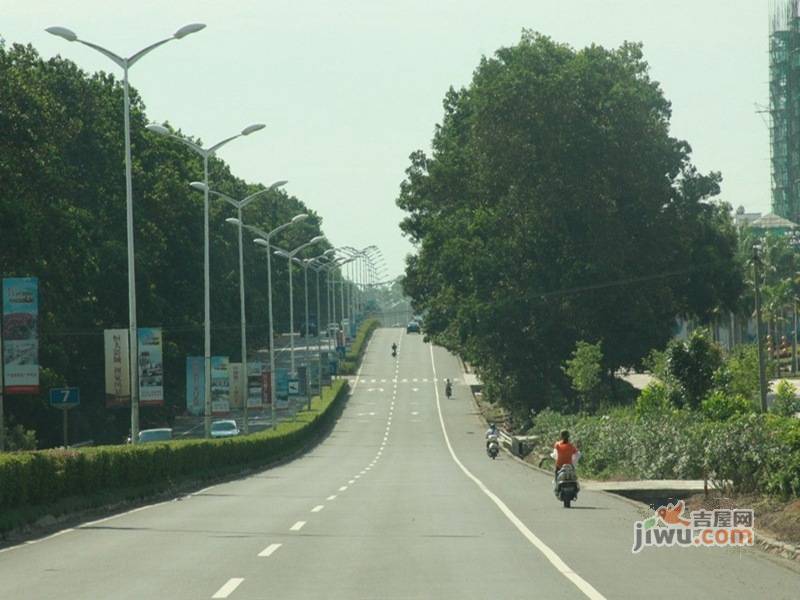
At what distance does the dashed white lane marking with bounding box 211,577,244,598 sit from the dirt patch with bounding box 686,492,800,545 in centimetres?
773

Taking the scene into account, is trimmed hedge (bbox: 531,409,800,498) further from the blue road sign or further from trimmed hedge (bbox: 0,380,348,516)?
the blue road sign

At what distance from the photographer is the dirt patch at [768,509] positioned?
20.2 metres

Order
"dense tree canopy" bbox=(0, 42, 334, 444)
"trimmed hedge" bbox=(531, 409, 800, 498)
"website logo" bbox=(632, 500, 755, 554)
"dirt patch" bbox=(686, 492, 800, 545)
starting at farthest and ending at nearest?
"dense tree canopy" bbox=(0, 42, 334, 444) < "trimmed hedge" bbox=(531, 409, 800, 498) < "dirt patch" bbox=(686, 492, 800, 545) < "website logo" bbox=(632, 500, 755, 554)

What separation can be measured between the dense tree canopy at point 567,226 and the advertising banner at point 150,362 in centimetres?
3432

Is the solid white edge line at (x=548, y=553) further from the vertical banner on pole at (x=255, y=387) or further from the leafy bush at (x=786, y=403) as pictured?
the vertical banner on pole at (x=255, y=387)

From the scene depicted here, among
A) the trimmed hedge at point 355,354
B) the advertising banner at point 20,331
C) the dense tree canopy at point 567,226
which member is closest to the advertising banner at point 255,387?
the dense tree canopy at point 567,226

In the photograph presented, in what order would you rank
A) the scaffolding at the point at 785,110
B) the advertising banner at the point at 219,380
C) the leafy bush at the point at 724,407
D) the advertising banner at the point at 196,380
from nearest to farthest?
the leafy bush at the point at 724,407
the advertising banner at the point at 196,380
the advertising banner at the point at 219,380
the scaffolding at the point at 785,110

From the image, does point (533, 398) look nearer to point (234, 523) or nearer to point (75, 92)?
point (75, 92)

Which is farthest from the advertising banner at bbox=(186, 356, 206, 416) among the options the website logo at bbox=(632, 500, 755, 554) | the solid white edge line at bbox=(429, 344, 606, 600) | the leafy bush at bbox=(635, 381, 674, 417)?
the website logo at bbox=(632, 500, 755, 554)

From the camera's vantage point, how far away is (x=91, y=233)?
69188mm

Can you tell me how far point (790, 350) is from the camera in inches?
5408

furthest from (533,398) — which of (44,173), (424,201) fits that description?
(44,173)

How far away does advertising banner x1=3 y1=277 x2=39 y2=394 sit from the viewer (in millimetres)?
30391

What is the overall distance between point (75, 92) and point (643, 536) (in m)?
55.6
